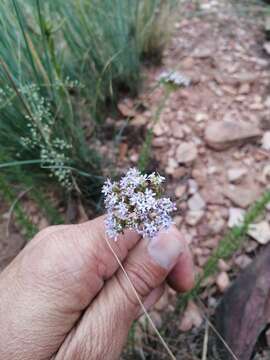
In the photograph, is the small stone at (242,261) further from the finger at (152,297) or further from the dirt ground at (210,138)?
the finger at (152,297)

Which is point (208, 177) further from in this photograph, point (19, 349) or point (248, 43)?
point (19, 349)

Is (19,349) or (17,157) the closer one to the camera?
(19,349)

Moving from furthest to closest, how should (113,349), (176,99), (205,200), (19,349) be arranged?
1. (176,99)
2. (205,200)
3. (113,349)
4. (19,349)

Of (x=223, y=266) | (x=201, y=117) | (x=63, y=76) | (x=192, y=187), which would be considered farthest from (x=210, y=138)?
(x=63, y=76)

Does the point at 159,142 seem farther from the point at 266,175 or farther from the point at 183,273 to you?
the point at 183,273

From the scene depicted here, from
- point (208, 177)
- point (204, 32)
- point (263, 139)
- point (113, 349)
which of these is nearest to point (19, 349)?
point (113, 349)
